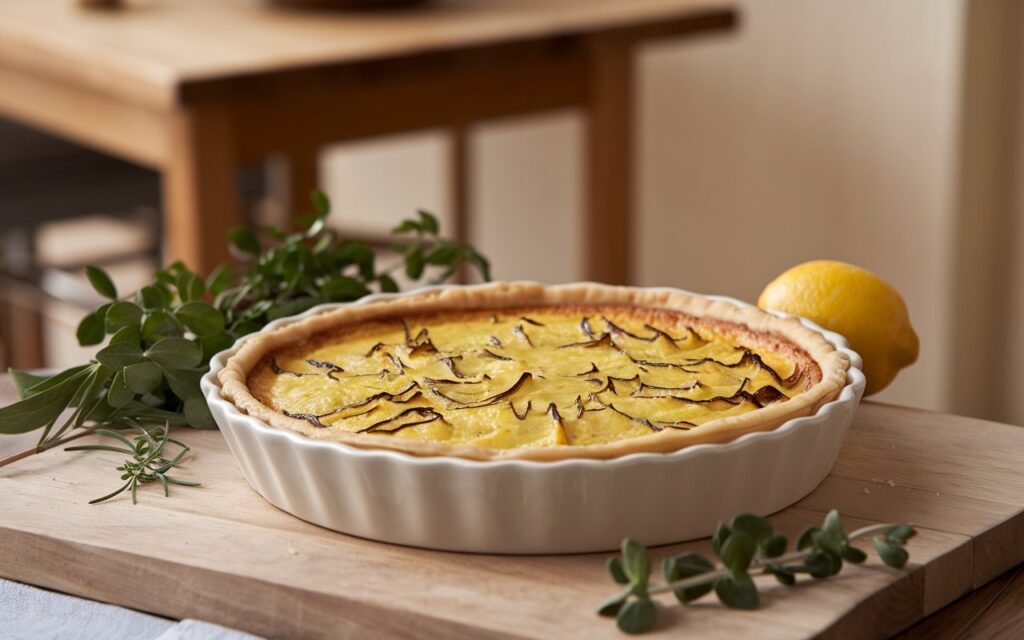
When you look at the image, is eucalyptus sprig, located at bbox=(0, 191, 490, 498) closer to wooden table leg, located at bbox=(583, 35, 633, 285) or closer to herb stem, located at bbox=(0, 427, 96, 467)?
herb stem, located at bbox=(0, 427, 96, 467)

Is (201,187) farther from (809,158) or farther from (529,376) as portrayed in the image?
(809,158)

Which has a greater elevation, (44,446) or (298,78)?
(298,78)

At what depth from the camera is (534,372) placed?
1123 millimetres

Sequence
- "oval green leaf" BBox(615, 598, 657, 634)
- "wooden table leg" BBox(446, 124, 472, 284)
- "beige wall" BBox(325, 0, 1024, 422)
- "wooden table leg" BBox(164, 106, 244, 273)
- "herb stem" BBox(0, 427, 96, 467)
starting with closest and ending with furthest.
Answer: "oval green leaf" BBox(615, 598, 657, 634) → "herb stem" BBox(0, 427, 96, 467) → "wooden table leg" BBox(164, 106, 244, 273) → "beige wall" BBox(325, 0, 1024, 422) → "wooden table leg" BBox(446, 124, 472, 284)

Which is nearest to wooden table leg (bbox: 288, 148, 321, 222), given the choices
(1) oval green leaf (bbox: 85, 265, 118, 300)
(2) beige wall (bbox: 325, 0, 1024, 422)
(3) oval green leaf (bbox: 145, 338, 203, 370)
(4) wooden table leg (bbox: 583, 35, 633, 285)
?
(4) wooden table leg (bbox: 583, 35, 633, 285)

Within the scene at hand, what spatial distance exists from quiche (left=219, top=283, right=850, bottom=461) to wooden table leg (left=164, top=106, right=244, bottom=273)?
3.37 ft

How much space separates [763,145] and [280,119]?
1450 millimetres

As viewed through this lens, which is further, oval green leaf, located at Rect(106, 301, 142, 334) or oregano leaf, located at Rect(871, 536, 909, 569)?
oval green leaf, located at Rect(106, 301, 142, 334)

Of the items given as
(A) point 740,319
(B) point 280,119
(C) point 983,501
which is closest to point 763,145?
(B) point 280,119

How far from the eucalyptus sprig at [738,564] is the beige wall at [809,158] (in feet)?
7.57

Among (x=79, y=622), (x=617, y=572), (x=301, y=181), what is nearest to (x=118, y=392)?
(x=79, y=622)

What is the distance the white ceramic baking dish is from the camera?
0.91 metres

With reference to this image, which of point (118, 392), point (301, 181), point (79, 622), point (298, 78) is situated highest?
point (298, 78)

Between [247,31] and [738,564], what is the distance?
1905 millimetres
